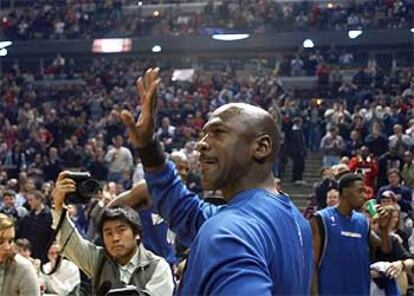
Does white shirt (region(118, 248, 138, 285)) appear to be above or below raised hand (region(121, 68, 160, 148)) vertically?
below

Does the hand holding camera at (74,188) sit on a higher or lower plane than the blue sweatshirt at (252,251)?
lower

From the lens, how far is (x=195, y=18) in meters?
32.8

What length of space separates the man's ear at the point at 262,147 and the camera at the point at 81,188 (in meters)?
1.65

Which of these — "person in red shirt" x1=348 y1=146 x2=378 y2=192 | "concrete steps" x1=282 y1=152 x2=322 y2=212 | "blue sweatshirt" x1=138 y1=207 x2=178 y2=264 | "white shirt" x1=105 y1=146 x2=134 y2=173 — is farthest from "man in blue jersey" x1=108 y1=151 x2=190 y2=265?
"concrete steps" x1=282 y1=152 x2=322 y2=212

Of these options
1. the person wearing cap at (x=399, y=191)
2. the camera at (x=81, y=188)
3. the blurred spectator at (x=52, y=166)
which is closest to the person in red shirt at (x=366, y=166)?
the person wearing cap at (x=399, y=191)

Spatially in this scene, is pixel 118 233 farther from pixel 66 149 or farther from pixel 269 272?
pixel 66 149

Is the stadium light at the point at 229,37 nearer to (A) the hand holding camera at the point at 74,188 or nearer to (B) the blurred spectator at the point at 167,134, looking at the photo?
(B) the blurred spectator at the point at 167,134

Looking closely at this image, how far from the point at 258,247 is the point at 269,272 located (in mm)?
79

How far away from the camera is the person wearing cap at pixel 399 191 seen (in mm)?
12633

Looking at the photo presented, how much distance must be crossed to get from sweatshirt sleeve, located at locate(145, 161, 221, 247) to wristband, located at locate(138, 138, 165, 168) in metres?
0.04

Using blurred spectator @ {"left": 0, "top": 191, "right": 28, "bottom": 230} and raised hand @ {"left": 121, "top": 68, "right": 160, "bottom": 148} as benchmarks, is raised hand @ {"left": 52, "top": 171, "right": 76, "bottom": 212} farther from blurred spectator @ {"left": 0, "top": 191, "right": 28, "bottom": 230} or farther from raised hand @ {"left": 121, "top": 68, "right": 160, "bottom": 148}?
blurred spectator @ {"left": 0, "top": 191, "right": 28, "bottom": 230}

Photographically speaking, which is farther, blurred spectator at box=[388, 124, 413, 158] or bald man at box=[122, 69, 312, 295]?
blurred spectator at box=[388, 124, 413, 158]

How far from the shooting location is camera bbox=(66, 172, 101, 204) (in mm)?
3975

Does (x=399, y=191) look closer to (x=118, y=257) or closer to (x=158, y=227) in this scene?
(x=158, y=227)
